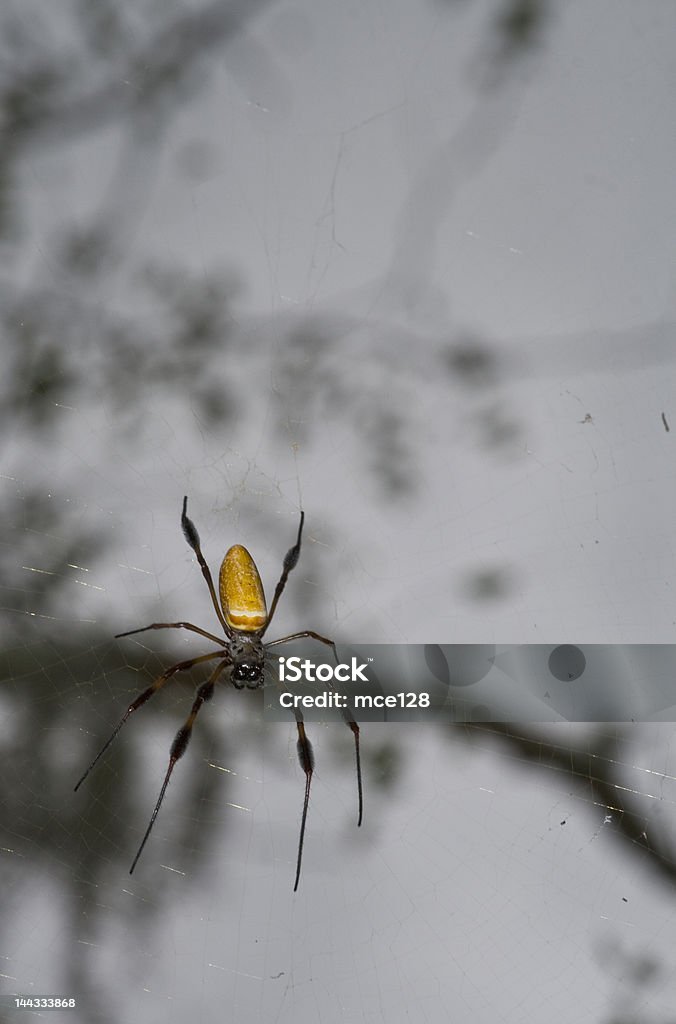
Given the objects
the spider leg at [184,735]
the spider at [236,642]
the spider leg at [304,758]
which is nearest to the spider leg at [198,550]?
the spider at [236,642]

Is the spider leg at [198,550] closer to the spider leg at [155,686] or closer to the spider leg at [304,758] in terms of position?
the spider leg at [155,686]

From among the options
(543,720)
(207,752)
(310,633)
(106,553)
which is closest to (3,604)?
(106,553)

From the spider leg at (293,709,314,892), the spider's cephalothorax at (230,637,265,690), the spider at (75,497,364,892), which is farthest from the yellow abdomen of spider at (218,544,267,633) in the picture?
the spider leg at (293,709,314,892)

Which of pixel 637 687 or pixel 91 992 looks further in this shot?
pixel 91 992

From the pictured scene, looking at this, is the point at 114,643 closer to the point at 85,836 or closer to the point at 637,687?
the point at 85,836

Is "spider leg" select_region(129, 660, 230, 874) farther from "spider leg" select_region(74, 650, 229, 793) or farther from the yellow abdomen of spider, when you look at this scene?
the yellow abdomen of spider

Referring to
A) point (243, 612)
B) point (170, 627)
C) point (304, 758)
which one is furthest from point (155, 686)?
point (304, 758)

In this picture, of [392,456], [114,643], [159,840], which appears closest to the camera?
[114,643]
